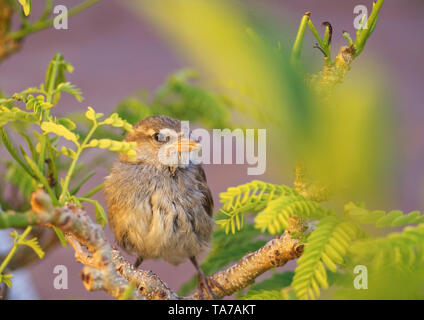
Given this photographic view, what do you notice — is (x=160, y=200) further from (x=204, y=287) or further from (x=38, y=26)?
(x=38, y=26)

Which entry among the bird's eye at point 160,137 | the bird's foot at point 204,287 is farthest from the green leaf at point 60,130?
the bird's eye at point 160,137

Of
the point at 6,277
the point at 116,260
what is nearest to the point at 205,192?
the point at 116,260

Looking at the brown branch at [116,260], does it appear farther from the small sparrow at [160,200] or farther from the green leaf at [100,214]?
the small sparrow at [160,200]

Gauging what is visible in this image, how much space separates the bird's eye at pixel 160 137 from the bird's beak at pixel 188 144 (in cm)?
7

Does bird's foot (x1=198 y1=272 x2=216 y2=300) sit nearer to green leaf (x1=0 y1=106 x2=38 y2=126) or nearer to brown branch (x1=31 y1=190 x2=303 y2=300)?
brown branch (x1=31 y1=190 x2=303 y2=300)

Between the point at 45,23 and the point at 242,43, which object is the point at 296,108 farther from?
the point at 45,23

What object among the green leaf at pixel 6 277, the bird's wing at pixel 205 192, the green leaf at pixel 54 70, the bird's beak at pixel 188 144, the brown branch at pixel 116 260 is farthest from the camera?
the bird's wing at pixel 205 192

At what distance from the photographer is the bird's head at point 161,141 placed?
90 centimetres

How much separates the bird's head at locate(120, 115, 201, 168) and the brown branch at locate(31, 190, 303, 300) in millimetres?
297

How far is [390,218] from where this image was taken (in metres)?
0.24

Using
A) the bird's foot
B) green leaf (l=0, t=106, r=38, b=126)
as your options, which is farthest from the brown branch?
green leaf (l=0, t=106, r=38, b=126)

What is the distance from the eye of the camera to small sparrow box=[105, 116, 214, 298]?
34.3 inches

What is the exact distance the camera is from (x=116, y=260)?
1.88ft
